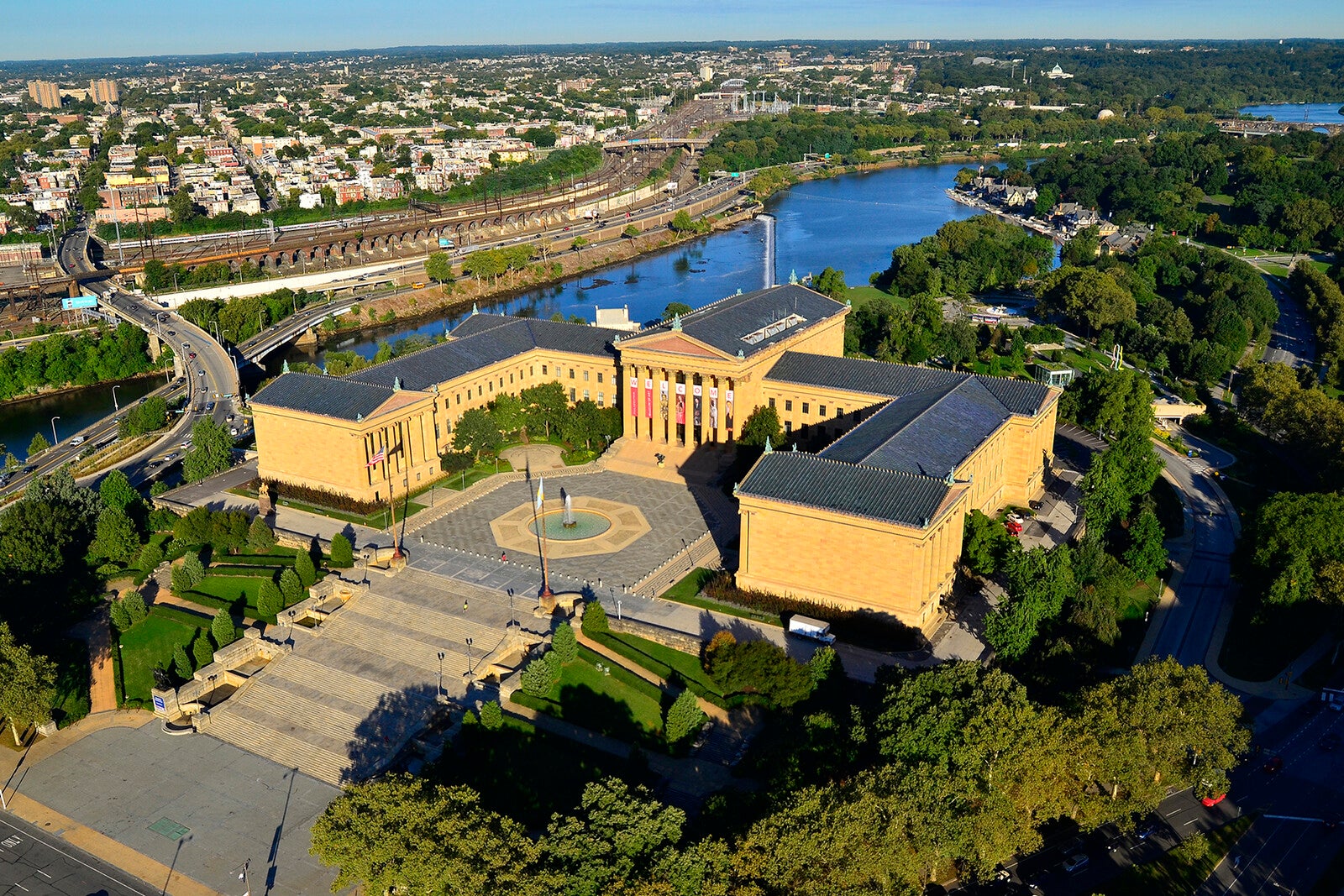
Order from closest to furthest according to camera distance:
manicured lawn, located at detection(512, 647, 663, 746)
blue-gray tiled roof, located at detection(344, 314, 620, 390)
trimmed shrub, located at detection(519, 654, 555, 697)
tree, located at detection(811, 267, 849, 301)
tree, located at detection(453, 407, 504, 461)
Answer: manicured lawn, located at detection(512, 647, 663, 746), trimmed shrub, located at detection(519, 654, 555, 697), tree, located at detection(453, 407, 504, 461), blue-gray tiled roof, located at detection(344, 314, 620, 390), tree, located at detection(811, 267, 849, 301)

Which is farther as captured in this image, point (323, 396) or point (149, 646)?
point (323, 396)

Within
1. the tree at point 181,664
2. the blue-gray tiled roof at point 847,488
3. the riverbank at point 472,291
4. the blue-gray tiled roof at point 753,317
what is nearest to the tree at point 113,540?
the tree at point 181,664

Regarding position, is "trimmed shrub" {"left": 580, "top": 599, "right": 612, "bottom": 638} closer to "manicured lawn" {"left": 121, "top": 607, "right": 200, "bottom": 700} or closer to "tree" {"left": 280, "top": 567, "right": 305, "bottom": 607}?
"tree" {"left": 280, "top": 567, "right": 305, "bottom": 607}

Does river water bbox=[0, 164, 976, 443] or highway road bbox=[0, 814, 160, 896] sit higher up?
highway road bbox=[0, 814, 160, 896]

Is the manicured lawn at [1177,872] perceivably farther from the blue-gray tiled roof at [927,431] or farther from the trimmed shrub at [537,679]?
the trimmed shrub at [537,679]

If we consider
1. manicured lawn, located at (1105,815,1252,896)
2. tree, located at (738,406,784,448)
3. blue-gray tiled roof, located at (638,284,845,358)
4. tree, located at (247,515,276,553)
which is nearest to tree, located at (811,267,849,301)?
blue-gray tiled roof, located at (638,284,845,358)

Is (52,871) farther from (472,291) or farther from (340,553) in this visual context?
(472,291)

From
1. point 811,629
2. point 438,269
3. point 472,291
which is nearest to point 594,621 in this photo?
point 811,629
